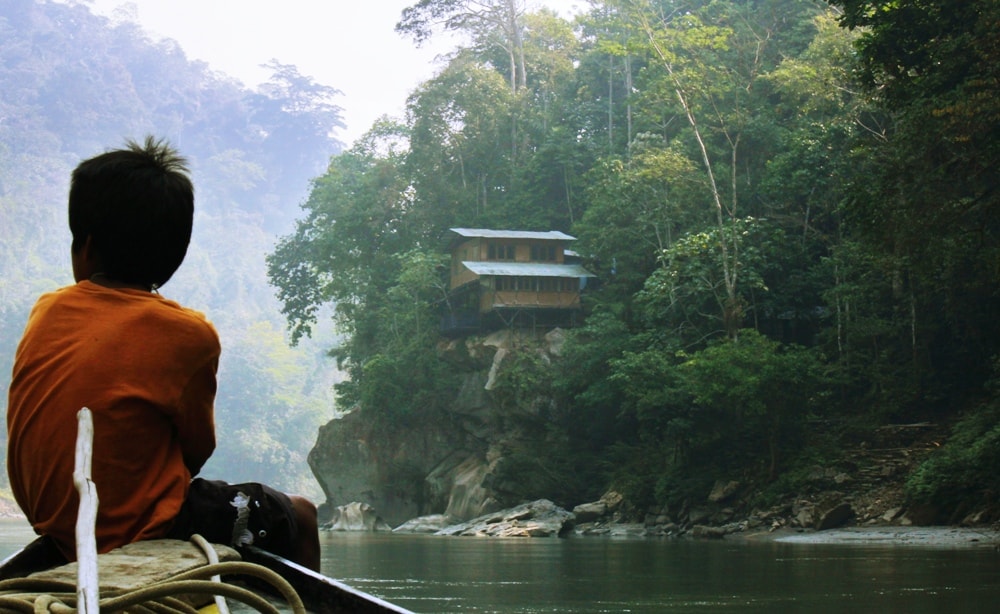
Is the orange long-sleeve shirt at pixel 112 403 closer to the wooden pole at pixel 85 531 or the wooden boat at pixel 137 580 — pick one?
the wooden boat at pixel 137 580

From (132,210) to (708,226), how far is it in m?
25.0

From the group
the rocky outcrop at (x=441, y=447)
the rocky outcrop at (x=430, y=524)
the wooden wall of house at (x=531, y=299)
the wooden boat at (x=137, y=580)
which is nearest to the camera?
the wooden boat at (x=137, y=580)

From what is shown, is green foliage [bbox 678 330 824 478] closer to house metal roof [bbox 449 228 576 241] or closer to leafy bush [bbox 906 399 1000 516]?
leafy bush [bbox 906 399 1000 516]

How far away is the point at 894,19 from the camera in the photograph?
14039 millimetres

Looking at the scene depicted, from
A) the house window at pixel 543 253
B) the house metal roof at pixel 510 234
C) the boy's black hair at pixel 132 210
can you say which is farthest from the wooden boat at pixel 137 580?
the house window at pixel 543 253

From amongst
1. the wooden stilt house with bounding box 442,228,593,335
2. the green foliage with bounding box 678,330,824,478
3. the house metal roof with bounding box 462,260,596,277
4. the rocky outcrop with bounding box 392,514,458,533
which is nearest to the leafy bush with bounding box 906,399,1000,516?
the green foliage with bounding box 678,330,824,478

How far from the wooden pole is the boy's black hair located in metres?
0.51

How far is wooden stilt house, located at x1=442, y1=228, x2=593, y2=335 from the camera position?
1173 inches

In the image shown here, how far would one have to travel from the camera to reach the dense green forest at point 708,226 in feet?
46.6

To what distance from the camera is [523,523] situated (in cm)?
2356

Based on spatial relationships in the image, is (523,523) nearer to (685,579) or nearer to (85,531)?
(685,579)

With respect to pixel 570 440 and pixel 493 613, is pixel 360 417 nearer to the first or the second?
pixel 570 440

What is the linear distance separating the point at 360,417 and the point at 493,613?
26200 millimetres

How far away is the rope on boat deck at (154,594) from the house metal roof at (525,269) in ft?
90.9
